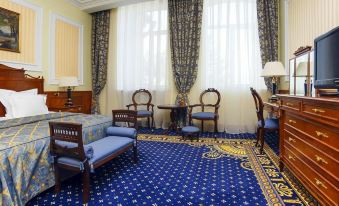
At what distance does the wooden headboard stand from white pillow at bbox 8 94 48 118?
1.20 feet

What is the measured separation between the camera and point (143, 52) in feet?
17.7

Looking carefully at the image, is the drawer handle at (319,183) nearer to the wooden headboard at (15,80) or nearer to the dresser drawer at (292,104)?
the dresser drawer at (292,104)

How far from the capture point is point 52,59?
4590 mm

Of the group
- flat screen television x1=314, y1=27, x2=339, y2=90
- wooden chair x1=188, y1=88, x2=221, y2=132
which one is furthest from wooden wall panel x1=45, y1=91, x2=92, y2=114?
flat screen television x1=314, y1=27, x2=339, y2=90

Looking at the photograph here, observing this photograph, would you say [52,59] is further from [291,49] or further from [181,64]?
[291,49]

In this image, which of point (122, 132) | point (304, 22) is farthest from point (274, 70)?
point (122, 132)

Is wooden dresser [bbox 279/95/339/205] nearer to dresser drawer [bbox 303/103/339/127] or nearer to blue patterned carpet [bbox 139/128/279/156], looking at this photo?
dresser drawer [bbox 303/103/339/127]

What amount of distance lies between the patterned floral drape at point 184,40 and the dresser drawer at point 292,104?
2.70 m

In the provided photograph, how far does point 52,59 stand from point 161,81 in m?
2.51

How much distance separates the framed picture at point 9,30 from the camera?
359 cm

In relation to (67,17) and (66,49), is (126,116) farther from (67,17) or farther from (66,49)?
(67,17)

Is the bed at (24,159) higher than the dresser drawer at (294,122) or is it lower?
lower

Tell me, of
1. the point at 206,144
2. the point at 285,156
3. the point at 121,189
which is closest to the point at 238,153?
the point at 206,144

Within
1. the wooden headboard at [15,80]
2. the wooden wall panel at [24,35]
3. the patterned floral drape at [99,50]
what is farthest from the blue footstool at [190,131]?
the wooden wall panel at [24,35]
